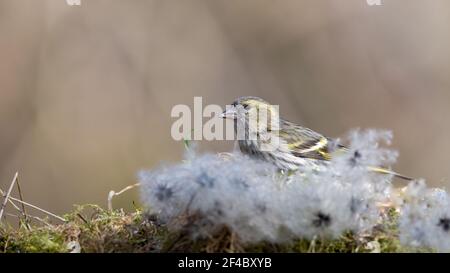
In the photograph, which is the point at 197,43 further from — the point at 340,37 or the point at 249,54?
the point at 340,37

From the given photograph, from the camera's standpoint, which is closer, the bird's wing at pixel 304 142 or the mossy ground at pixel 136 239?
the mossy ground at pixel 136 239

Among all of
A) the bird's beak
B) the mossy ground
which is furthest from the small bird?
the mossy ground

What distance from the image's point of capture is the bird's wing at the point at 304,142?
14.0ft

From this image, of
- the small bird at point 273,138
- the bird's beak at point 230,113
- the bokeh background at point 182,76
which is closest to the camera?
the small bird at point 273,138

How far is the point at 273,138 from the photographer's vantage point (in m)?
4.48

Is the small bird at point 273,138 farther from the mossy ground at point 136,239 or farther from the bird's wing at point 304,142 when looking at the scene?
the mossy ground at point 136,239

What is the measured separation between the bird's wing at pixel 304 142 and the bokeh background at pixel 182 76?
1.96 meters

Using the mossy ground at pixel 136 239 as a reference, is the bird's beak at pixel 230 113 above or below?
above

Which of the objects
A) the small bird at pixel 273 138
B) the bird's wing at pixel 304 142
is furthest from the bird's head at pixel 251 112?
the bird's wing at pixel 304 142

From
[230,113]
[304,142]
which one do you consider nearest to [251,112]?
[230,113]

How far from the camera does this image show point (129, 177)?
681 cm

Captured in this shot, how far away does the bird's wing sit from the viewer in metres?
4.25

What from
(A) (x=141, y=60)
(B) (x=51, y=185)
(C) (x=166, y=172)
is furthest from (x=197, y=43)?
(C) (x=166, y=172)
